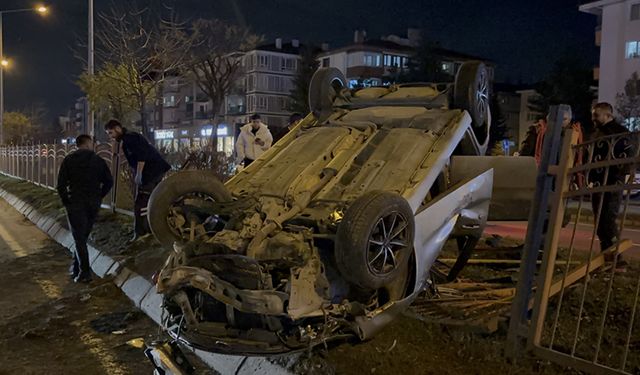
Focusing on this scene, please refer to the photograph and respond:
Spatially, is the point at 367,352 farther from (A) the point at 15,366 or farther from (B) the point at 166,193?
(A) the point at 15,366

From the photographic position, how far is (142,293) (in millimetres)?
6789

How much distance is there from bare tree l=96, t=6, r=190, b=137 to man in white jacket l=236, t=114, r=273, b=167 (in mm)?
10182

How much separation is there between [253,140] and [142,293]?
3.27 meters

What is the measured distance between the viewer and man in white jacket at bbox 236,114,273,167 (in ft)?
30.4

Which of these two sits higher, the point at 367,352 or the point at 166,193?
the point at 166,193

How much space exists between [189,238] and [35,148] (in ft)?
61.4

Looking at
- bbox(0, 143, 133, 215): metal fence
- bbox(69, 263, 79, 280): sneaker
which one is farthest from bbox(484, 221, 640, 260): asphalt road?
bbox(0, 143, 133, 215): metal fence

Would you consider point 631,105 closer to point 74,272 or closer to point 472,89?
point 472,89

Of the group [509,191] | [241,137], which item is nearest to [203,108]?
[241,137]

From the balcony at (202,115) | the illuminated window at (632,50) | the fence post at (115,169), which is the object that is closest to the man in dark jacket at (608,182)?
the fence post at (115,169)

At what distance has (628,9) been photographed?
37188 mm

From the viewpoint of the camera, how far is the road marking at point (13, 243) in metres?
10.2

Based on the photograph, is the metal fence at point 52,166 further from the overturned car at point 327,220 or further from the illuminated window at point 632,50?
the illuminated window at point 632,50

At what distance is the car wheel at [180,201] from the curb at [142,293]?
3.41 feet
